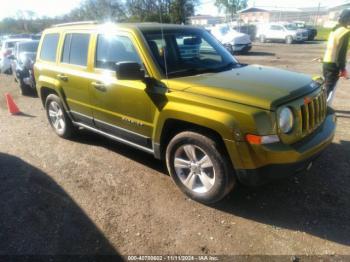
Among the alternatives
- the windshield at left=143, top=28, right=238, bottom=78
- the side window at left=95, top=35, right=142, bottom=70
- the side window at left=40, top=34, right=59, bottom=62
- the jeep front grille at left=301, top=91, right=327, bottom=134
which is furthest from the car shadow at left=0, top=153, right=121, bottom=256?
the jeep front grille at left=301, top=91, right=327, bottom=134

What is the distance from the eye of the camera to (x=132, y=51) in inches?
160

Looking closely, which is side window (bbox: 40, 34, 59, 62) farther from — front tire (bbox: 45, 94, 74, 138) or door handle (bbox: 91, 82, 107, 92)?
door handle (bbox: 91, 82, 107, 92)

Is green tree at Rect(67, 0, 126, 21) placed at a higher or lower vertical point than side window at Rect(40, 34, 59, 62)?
higher

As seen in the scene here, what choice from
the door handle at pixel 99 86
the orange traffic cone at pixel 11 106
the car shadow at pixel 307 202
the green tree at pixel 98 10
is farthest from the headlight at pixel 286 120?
the green tree at pixel 98 10

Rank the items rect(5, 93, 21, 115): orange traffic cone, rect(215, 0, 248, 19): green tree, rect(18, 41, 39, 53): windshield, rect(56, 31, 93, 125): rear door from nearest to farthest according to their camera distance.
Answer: rect(56, 31, 93, 125): rear door → rect(5, 93, 21, 115): orange traffic cone → rect(18, 41, 39, 53): windshield → rect(215, 0, 248, 19): green tree

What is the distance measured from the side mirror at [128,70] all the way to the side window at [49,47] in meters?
2.42

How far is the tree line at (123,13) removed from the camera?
17013 mm

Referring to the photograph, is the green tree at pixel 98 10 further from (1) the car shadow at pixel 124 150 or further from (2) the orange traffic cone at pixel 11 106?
(1) the car shadow at pixel 124 150

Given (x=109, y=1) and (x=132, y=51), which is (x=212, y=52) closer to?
(x=132, y=51)

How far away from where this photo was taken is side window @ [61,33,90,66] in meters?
4.76

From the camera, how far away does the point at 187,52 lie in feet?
14.1

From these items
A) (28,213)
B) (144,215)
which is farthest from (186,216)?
(28,213)

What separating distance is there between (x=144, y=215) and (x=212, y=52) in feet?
7.84

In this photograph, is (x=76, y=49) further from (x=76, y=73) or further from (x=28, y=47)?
(x=28, y=47)
